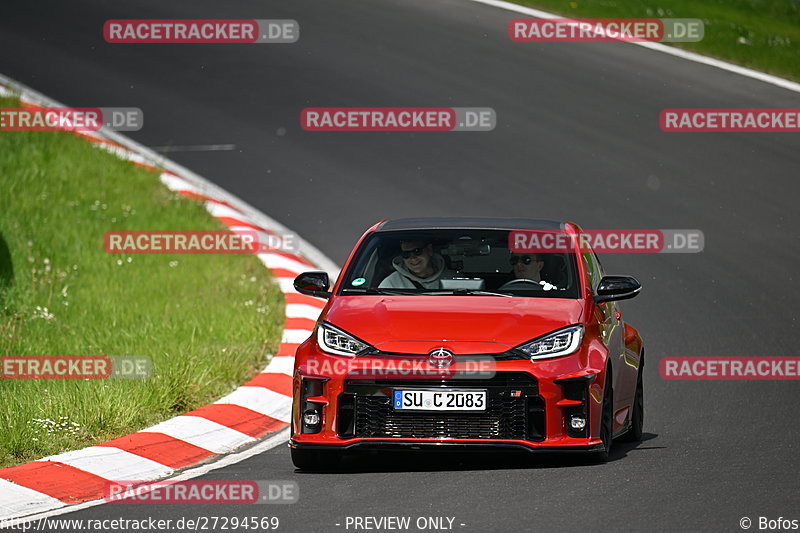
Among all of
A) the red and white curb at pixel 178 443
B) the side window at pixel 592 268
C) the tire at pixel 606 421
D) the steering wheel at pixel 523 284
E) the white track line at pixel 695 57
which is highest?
the white track line at pixel 695 57

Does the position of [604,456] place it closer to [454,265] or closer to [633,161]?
[454,265]

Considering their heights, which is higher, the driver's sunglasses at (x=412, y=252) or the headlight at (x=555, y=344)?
the driver's sunglasses at (x=412, y=252)

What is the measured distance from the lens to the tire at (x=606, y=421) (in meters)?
8.97

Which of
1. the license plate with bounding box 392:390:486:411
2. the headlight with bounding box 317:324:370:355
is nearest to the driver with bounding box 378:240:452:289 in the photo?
the headlight with bounding box 317:324:370:355

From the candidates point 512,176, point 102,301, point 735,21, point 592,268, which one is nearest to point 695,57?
point 735,21

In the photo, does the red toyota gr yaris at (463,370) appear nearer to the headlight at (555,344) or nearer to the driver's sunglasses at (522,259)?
the headlight at (555,344)

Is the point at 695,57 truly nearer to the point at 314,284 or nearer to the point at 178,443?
the point at 314,284

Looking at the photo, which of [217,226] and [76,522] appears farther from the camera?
[217,226]

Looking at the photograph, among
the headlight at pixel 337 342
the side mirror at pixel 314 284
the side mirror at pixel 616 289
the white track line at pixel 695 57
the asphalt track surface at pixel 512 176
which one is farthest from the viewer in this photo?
the white track line at pixel 695 57

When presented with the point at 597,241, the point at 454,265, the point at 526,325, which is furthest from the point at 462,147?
the point at 526,325

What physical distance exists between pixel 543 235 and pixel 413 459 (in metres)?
1.74

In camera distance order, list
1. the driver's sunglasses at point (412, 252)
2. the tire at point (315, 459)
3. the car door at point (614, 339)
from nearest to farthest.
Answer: the tire at point (315, 459), the car door at point (614, 339), the driver's sunglasses at point (412, 252)

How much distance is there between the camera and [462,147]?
20.0 m

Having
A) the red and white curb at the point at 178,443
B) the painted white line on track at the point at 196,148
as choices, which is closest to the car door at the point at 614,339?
the red and white curb at the point at 178,443
